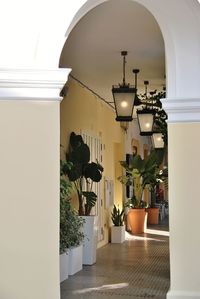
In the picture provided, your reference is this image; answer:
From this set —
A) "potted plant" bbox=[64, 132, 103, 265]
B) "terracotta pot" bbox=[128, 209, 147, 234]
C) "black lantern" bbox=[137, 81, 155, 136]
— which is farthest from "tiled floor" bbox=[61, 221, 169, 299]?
"terracotta pot" bbox=[128, 209, 147, 234]

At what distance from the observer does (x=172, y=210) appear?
5871 mm

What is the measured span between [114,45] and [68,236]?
119 inches

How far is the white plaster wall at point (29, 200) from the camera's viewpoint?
15.2ft

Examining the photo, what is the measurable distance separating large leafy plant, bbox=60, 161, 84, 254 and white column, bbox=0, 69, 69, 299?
10.9 feet

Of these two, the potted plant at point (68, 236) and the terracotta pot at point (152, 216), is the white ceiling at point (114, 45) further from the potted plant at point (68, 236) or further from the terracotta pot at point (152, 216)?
the terracotta pot at point (152, 216)

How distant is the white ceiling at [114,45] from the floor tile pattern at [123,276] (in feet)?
11.3

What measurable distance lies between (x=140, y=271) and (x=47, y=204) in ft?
15.5

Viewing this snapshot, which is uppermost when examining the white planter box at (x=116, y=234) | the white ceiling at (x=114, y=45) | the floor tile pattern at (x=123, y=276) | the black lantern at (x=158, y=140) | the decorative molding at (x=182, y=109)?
the white ceiling at (x=114, y=45)

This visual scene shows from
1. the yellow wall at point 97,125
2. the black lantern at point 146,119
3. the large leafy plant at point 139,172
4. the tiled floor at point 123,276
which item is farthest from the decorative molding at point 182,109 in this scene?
the large leafy plant at point 139,172

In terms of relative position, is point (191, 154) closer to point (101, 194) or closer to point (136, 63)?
point (136, 63)

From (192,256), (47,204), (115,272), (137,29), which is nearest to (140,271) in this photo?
(115,272)

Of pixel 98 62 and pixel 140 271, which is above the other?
pixel 98 62

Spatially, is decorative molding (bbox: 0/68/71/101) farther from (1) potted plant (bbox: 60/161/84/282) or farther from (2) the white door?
(2) the white door

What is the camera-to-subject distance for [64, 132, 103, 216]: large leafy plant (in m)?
9.12
